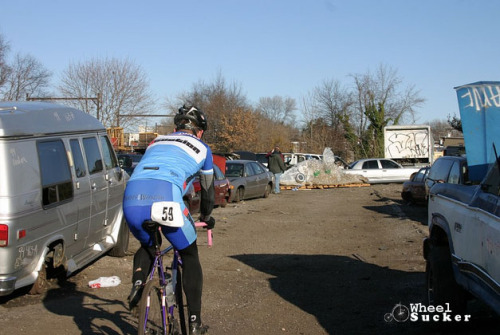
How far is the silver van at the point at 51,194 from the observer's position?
19.2 ft

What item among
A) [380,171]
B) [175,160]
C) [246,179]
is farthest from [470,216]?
[380,171]

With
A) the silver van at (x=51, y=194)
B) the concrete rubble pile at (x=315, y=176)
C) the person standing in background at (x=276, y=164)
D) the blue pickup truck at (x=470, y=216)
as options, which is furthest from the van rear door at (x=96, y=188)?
the concrete rubble pile at (x=315, y=176)

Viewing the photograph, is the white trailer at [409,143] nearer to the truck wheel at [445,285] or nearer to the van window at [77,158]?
the van window at [77,158]

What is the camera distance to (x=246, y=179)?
2039 cm

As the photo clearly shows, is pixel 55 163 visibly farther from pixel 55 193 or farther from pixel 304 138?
pixel 304 138

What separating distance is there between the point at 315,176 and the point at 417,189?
1131 centimetres

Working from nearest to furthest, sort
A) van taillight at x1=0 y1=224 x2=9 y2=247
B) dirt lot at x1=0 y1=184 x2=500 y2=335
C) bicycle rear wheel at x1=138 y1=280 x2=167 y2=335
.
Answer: bicycle rear wheel at x1=138 y1=280 x2=167 y2=335 < dirt lot at x1=0 y1=184 x2=500 y2=335 < van taillight at x1=0 y1=224 x2=9 y2=247

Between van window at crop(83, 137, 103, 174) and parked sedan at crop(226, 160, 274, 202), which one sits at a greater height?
van window at crop(83, 137, 103, 174)

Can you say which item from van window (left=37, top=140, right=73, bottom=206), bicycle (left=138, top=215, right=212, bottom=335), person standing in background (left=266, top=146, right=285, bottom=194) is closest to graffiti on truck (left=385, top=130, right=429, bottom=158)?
person standing in background (left=266, top=146, right=285, bottom=194)

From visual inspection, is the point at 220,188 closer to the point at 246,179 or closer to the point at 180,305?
the point at 246,179

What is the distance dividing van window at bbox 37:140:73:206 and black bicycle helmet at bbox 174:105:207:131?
254cm

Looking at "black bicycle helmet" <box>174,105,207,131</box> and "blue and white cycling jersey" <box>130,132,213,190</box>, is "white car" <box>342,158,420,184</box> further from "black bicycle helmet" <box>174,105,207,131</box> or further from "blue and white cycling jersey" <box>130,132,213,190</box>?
"blue and white cycling jersey" <box>130,132,213,190</box>

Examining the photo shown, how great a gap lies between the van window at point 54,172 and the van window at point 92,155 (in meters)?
0.76

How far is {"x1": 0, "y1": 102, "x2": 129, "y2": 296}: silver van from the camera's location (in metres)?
5.84
